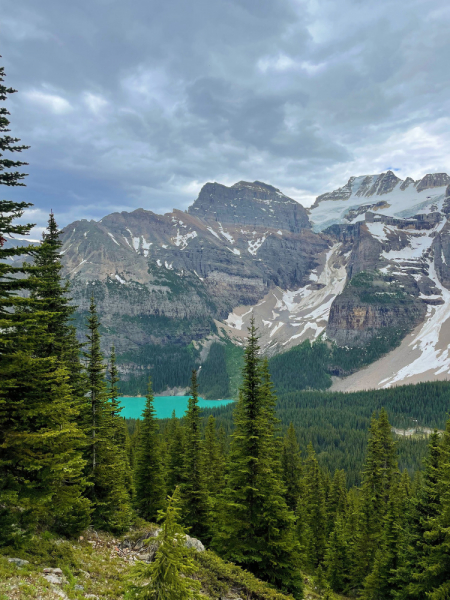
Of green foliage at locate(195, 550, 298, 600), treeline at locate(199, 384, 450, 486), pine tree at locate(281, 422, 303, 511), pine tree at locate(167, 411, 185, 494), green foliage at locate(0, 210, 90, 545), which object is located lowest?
treeline at locate(199, 384, 450, 486)

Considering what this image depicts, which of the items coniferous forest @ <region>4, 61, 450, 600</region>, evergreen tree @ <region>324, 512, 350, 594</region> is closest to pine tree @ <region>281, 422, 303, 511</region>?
coniferous forest @ <region>4, 61, 450, 600</region>

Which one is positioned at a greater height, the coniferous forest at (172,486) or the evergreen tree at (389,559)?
the coniferous forest at (172,486)

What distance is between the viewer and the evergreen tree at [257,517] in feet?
64.8

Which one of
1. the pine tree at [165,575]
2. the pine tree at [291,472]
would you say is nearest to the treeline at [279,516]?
the pine tree at [291,472]

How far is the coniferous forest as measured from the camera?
12.1 metres

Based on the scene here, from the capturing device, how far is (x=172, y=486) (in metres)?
36.4

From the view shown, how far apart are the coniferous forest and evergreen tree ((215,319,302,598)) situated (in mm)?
77

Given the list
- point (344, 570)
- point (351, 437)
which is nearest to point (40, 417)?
point (344, 570)

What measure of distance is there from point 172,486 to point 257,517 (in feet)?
62.2

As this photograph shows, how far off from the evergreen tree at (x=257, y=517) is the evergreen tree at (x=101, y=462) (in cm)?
642

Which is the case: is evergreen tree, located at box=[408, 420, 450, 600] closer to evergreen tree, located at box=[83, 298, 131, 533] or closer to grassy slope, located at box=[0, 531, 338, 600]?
grassy slope, located at box=[0, 531, 338, 600]

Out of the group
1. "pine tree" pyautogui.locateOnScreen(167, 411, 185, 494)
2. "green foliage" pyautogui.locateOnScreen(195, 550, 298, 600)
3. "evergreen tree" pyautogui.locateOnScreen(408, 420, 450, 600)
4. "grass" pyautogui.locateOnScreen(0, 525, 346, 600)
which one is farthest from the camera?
"pine tree" pyautogui.locateOnScreen(167, 411, 185, 494)

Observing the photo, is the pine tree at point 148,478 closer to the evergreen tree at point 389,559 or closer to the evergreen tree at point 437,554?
the evergreen tree at point 389,559

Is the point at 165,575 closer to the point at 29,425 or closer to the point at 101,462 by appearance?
the point at 29,425
